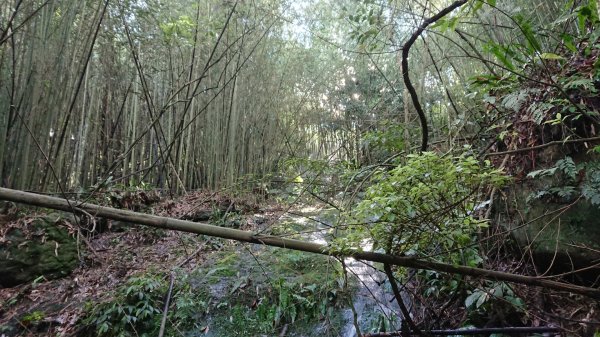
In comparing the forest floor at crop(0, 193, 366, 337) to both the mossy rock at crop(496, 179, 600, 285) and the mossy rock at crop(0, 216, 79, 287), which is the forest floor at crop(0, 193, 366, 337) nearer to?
the mossy rock at crop(0, 216, 79, 287)

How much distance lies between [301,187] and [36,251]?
2238 mm

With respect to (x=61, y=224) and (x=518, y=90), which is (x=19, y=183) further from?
(x=518, y=90)

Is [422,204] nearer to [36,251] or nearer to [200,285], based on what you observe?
[200,285]

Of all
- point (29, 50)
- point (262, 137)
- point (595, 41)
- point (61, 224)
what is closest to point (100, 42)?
point (29, 50)

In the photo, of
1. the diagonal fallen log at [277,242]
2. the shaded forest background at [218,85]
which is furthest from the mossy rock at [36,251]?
the diagonal fallen log at [277,242]

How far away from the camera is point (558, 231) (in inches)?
63.5

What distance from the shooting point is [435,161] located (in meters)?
1.20

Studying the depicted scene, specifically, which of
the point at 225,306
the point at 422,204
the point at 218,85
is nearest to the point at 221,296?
Result: the point at 225,306

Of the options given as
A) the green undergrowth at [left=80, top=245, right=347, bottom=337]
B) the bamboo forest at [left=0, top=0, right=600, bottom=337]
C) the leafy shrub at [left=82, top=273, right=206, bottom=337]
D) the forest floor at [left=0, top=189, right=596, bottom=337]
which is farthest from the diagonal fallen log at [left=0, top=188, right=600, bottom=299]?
the leafy shrub at [left=82, top=273, right=206, bottom=337]

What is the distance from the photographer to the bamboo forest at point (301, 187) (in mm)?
1469

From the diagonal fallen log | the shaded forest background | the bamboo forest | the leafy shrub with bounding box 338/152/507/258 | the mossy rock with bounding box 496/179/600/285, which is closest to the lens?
the leafy shrub with bounding box 338/152/507/258

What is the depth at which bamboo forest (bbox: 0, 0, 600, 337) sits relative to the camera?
1469 millimetres

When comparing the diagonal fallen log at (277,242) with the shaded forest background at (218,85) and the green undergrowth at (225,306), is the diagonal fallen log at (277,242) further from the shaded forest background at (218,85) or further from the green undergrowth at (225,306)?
the green undergrowth at (225,306)

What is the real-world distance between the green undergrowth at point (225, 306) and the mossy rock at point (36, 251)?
2.48 feet
